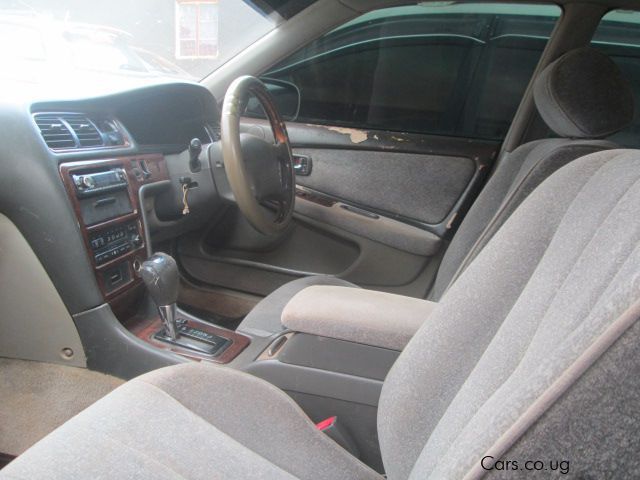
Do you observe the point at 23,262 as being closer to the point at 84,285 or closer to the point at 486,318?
the point at 84,285

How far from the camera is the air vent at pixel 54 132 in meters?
1.33

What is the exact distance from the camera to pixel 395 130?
211 cm

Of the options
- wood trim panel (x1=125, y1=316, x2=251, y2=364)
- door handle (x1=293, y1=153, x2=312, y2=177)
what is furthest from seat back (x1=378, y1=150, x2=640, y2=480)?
door handle (x1=293, y1=153, x2=312, y2=177)

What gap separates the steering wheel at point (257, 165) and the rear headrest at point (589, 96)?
72cm

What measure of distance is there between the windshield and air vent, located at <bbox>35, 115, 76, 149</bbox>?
0.17m

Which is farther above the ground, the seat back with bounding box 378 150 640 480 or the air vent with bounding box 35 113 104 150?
the seat back with bounding box 378 150 640 480

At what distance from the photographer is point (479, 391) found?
0.55 meters

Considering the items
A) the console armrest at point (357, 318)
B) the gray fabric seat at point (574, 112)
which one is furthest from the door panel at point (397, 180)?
the console armrest at point (357, 318)

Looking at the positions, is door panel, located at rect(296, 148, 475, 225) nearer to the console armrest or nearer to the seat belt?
the console armrest

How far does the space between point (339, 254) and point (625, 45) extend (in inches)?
46.3

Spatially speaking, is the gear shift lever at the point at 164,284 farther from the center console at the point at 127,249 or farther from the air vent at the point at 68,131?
the air vent at the point at 68,131

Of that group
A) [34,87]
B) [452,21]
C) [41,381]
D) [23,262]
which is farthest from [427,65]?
[41,381]

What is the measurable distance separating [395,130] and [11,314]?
54.7 inches

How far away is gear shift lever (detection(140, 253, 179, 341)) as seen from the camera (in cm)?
141
